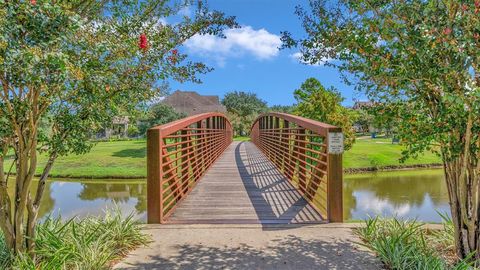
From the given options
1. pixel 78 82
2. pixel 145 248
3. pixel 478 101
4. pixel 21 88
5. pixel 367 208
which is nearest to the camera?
pixel 478 101

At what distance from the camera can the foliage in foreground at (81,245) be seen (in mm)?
2461

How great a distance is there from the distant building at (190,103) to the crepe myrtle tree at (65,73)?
34.8m

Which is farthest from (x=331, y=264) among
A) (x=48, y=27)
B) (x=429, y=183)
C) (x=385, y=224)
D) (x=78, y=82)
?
(x=429, y=183)

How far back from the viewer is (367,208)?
30.7 feet

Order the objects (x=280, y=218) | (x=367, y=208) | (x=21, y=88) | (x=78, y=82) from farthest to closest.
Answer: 1. (x=367, y=208)
2. (x=280, y=218)
3. (x=78, y=82)
4. (x=21, y=88)

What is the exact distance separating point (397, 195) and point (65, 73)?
11603 mm

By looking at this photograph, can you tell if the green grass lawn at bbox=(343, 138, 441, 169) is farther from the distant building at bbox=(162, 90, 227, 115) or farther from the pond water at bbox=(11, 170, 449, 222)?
the distant building at bbox=(162, 90, 227, 115)

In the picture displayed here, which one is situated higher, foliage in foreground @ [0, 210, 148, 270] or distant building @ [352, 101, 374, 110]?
distant building @ [352, 101, 374, 110]

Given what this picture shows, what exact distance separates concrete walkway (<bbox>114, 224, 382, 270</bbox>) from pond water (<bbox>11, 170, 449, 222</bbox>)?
4229 millimetres

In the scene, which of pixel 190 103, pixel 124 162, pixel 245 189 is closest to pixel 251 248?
pixel 245 189

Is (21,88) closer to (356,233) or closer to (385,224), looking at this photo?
(356,233)

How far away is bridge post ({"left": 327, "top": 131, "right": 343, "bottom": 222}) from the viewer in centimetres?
352

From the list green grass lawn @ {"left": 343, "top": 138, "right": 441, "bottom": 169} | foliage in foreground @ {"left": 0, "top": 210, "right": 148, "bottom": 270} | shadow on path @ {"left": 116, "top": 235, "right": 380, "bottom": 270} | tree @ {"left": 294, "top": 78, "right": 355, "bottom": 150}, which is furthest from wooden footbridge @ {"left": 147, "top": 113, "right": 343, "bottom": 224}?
green grass lawn @ {"left": 343, "top": 138, "right": 441, "bottom": 169}

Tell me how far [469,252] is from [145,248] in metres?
2.69
